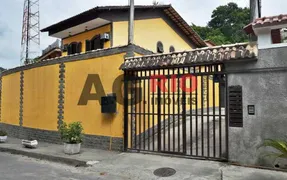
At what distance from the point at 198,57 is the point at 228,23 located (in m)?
37.9

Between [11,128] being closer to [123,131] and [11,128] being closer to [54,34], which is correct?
[54,34]

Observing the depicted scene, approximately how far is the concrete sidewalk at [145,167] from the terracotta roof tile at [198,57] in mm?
2700

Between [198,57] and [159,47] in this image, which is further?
[159,47]

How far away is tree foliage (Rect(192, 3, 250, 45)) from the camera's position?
3559cm

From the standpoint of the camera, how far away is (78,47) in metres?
16.9

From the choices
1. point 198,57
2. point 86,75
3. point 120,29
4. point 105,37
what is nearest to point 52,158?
point 86,75

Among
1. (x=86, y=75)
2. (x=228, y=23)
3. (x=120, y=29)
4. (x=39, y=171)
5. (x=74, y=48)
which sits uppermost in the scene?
(x=228, y=23)

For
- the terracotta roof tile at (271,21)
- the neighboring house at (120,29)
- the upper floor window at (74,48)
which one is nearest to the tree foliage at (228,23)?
the neighboring house at (120,29)

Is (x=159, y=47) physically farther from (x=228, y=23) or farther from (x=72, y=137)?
(x=228, y=23)

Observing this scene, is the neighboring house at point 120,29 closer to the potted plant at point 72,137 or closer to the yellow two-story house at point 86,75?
the yellow two-story house at point 86,75

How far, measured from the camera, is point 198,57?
7.21m

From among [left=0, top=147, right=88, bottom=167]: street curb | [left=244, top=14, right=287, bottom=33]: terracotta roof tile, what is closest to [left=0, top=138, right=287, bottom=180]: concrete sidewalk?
[left=0, top=147, right=88, bottom=167]: street curb

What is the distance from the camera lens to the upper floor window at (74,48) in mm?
16781

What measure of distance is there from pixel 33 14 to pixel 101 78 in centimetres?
2218
